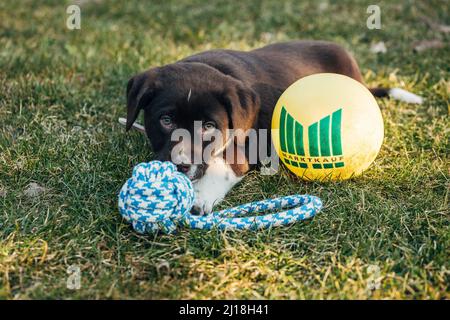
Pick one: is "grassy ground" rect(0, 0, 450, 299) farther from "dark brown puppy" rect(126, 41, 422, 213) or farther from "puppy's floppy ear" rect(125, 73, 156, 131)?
"puppy's floppy ear" rect(125, 73, 156, 131)

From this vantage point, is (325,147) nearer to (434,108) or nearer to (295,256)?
(295,256)

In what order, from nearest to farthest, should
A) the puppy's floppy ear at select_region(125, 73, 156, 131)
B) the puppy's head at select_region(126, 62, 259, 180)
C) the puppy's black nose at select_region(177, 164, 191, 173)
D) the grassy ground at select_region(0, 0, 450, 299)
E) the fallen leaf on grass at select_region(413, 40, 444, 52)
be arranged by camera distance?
the grassy ground at select_region(0, 0, 450, 299)
the puppy's black nose at select_region(177, 164, 191, 173)
the puppy's head at select_region(126, 62, 259, 180)
the puppy's floppy ear at select_region(125, 73, 156, 131)
the fallen leaf on grass at select_region(413, 40, 444, 52)

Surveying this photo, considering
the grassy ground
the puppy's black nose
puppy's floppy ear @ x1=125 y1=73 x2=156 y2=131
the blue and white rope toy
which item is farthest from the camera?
puppy's floppy ear @ x1=125 y1=73 x2=156 y2=131

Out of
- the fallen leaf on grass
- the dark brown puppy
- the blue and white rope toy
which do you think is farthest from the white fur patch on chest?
the fallen leaf on grass

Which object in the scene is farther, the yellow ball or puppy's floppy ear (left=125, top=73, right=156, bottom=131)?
puppy's floppy ear (left=125, top=73, right=156, bottom=131)

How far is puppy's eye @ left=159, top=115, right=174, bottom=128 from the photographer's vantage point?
3.74 meters

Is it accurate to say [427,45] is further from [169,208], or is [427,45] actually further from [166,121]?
[169,208]

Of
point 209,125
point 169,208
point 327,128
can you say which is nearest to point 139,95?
point 209,125

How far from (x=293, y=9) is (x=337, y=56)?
138 inches

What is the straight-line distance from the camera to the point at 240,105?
3775mm

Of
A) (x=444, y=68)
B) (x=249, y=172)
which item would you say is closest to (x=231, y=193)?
(x=249, y=172)

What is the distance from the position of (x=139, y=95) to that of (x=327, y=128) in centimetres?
121

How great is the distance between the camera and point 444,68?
19.9ft
